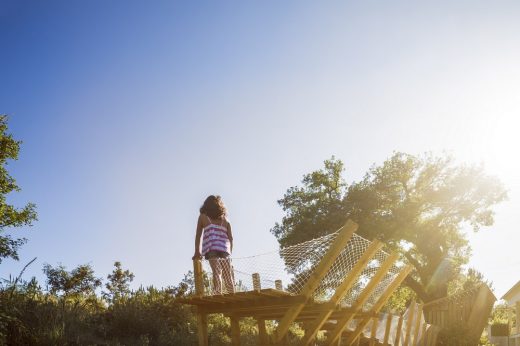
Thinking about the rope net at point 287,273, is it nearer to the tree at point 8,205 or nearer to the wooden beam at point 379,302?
the wooden beam at point 379,302

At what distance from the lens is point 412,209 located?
24922mm

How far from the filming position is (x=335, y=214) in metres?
24.6

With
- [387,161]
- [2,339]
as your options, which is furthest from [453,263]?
[2,339]

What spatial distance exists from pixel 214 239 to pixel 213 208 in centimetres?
55

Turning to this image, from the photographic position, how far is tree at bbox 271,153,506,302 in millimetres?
24531

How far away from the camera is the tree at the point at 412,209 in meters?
24.5

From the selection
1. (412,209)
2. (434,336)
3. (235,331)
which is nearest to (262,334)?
(235,331)

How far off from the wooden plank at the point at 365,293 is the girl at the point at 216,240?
2.20 meters

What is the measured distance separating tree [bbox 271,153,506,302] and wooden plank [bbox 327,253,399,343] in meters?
16.1

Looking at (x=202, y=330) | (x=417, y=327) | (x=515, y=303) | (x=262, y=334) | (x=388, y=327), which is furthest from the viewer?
(x=515, y=303)

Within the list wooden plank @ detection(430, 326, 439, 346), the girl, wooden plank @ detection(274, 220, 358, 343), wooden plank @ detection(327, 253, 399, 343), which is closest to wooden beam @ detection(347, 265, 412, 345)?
wooden plank @ detection(327, 253, 399, 343)

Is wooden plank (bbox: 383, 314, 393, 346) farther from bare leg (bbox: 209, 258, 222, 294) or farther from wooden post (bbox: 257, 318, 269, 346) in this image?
bare leg (bbox: 209, 258, 222, 294)

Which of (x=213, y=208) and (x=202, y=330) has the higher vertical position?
(x=213, y=208)

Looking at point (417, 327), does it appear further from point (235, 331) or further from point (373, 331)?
point (235, 331)
